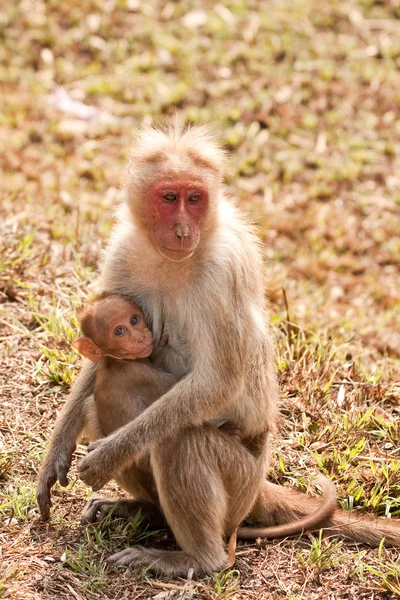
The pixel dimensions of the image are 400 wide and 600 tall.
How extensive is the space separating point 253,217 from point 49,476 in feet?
14.3

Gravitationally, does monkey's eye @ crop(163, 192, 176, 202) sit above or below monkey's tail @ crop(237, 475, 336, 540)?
above

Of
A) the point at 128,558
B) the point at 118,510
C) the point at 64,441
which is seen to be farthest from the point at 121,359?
the point at 128,558

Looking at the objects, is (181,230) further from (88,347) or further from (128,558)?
(128,558)

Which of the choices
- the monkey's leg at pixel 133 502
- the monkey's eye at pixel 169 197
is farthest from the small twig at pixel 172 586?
the monkey's eye at pixel 169 197

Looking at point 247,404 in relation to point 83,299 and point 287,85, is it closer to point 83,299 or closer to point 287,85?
point 83,299

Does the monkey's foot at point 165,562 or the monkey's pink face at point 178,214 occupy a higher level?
the monkey's pink face at point 178,214

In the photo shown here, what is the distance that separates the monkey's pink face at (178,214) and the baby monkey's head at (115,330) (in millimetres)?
357

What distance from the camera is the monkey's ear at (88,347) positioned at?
4488 mm

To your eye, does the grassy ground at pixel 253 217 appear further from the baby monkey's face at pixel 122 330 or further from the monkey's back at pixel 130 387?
the baby monkey's face at pixel 122 330

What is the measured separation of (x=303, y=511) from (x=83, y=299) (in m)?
2.16

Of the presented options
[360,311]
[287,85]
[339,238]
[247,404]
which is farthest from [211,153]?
[287,85]

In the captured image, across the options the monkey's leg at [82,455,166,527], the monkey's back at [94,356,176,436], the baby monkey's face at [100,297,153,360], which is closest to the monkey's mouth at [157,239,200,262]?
the baby monkey's face at [100,297,153,360]

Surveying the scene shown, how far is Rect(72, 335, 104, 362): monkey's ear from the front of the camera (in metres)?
4.49

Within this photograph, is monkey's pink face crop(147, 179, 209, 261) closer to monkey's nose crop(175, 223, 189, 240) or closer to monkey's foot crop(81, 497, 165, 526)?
monkey's nose crop(175, 223, 189, 240)
